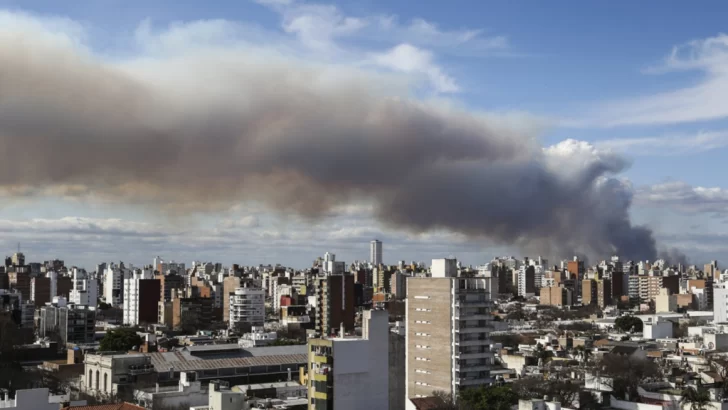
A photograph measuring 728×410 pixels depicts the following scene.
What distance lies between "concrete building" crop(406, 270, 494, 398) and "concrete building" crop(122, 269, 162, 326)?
193 ft

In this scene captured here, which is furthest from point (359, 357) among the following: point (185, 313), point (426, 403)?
point (185, 313)

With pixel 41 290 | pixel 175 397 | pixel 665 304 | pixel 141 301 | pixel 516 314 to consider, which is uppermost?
pixel 41 290

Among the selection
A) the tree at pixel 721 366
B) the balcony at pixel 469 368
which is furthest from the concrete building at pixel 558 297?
the balcony at pixel 469 368

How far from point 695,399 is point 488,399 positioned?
667 centimetres

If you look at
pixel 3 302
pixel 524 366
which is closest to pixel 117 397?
pixel 524 366

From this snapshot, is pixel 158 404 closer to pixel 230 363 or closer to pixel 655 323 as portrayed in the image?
pixel 230 363

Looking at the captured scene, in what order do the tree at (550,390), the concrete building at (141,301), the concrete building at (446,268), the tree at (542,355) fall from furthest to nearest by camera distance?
the concrete building at (141,301)
the tree at (542,355)
the concrete building at (446,268)
the tree at (550,390)

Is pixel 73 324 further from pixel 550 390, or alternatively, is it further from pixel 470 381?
pixel 550 390

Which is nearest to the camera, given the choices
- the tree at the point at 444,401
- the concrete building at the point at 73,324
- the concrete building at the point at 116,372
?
the tree at the point at 444,401

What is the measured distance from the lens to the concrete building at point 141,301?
8975 centimetres

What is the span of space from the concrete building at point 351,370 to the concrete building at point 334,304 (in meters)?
41.2

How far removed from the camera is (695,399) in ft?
95.8

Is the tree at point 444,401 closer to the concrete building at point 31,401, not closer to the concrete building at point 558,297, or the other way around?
the concrete building at point 31,401

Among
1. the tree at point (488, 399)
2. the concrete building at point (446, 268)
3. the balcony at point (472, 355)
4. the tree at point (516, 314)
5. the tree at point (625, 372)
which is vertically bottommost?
the tree at point (516, 314)
